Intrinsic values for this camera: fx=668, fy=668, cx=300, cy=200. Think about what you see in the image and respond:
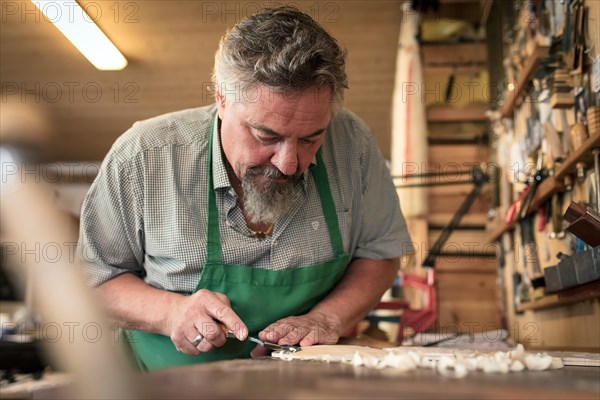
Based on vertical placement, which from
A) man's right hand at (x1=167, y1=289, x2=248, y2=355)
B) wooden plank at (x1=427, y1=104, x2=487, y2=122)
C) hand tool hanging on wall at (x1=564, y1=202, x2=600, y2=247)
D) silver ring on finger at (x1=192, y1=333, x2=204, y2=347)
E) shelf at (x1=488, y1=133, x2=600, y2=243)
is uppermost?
wooden plank at (x1=427, y1=104, x2=487, y2=122)

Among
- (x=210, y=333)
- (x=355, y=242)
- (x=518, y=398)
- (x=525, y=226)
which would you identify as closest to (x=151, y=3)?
(x=525, y=226)

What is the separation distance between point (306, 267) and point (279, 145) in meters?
0.37

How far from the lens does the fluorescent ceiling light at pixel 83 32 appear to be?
3959mm

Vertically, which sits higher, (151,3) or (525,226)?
(151,3)

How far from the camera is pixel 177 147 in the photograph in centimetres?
189

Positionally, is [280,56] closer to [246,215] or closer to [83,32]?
[246,215]

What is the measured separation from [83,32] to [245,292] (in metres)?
3.32

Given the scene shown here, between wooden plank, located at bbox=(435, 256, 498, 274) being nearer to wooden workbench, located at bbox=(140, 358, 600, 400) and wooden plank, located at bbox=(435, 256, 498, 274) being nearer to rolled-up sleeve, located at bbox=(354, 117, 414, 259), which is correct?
rolled-up sleeve, located at bbox=(354, 117, 414, 259)

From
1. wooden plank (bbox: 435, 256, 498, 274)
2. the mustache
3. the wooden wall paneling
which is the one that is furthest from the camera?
wooden plank (bbox: 435, 256, 498, 274)

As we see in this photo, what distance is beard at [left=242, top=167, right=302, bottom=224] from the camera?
1750 millimetres

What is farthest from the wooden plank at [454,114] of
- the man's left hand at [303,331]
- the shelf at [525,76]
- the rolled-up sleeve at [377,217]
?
the man's left hand at [303,331]

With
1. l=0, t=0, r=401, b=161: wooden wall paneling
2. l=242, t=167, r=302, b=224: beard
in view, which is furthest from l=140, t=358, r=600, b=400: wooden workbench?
l=0, t=0, r=401, b=161: wooden wall paneling

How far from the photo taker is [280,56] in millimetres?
1596

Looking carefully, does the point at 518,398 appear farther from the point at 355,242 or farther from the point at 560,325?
the point at 560,325
